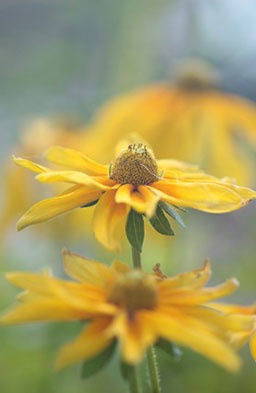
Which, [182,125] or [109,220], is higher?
[182,125]

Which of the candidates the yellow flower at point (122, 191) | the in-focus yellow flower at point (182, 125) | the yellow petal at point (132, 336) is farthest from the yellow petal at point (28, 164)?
the in-focus yellow flower at point (182, 125)

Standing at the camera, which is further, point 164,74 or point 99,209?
point 164,74

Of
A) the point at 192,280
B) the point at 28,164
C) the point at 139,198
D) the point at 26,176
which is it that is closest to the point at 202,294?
the point at 192,280

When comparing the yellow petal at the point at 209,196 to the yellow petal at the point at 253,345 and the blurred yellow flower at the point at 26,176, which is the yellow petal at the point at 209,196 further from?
the blurred yellow flower at the point at 26,176

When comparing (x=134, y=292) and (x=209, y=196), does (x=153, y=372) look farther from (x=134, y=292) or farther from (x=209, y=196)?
(x=209, y=196)

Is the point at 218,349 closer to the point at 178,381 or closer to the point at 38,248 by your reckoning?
the point at 178,381

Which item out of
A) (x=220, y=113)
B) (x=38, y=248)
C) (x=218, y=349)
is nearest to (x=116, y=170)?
(x=218, y=349)
